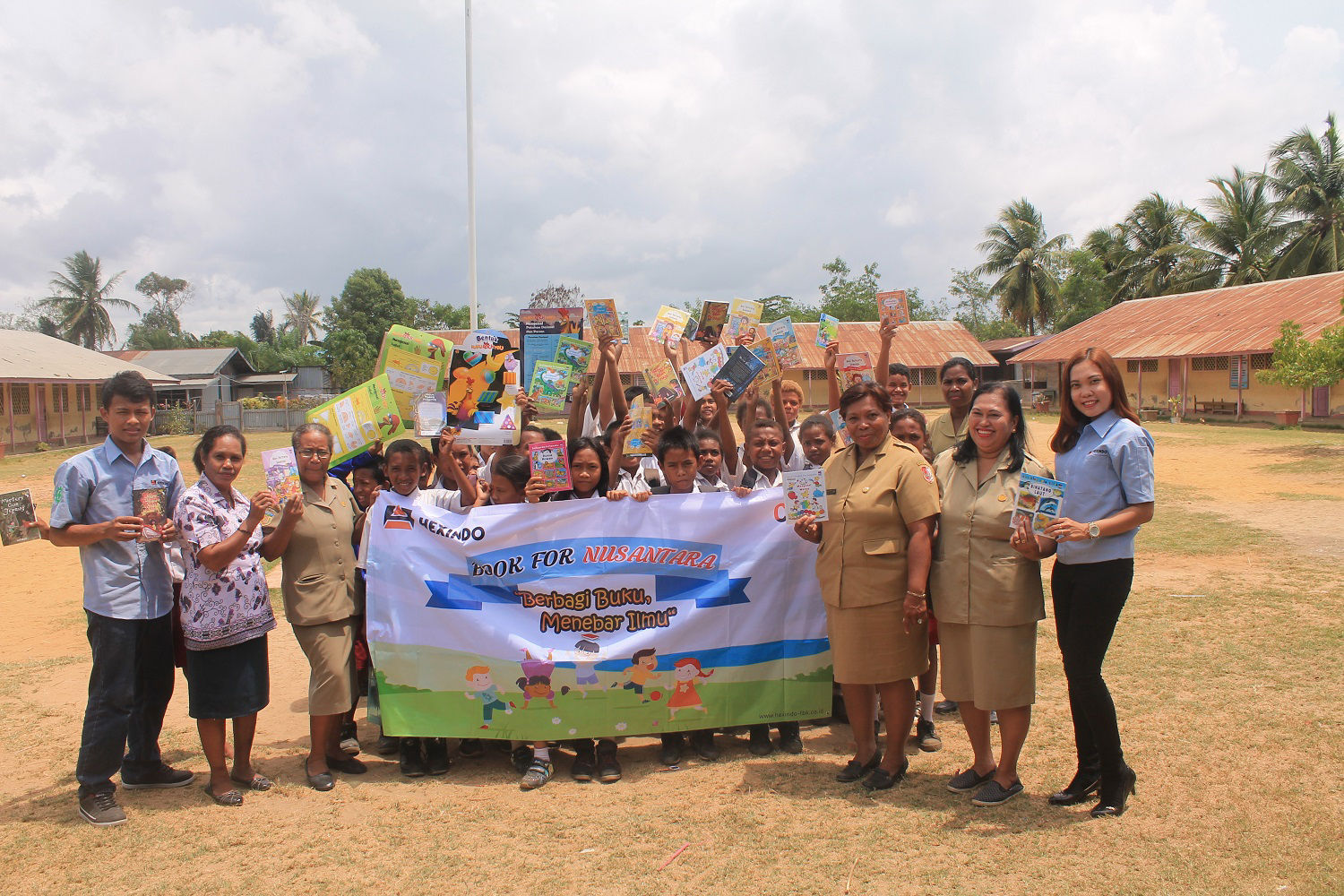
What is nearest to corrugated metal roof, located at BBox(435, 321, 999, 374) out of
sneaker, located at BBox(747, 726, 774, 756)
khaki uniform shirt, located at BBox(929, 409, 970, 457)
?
khaki uniform shirt, located at BBox(929, 409, 970, 457)

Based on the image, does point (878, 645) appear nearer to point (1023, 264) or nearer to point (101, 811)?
point (101, 811)

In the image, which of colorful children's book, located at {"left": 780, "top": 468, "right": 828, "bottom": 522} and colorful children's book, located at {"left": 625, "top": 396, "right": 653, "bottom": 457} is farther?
colorful children's book, located at {"left": 625, "top": 396, "right": 653, "bottom": 457}

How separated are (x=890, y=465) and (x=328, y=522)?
107 inches

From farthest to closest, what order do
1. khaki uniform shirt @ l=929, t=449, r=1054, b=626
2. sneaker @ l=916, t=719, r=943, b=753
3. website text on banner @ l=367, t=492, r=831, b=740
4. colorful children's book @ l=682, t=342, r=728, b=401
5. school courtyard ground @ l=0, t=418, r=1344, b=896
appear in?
colorful children's book @ l=682, t=342, r=728, b=401 → sneaker @ l=916, t=719, r=943, b=753 → website text on banner @ l=367, t=492, r=831, b=740 → khaki uniform shirt @ l=929, t=449, r=1054, b=626 → school courtyard ground @ l=0, t=418, r=1344, b=896

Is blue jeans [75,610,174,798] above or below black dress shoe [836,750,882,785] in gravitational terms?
above

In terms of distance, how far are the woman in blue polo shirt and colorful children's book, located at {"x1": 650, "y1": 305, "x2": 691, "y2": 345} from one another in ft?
8.92

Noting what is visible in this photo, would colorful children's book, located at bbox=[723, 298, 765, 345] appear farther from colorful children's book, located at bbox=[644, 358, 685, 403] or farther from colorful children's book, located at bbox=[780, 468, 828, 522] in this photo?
colorful children's book, located at bbox=[780, 468, 828, 522]

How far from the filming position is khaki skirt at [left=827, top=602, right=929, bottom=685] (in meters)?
3.87

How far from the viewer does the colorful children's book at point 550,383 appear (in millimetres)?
5285

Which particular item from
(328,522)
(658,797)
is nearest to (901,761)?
(658,797)

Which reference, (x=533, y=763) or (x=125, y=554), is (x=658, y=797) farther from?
(x=125, y=554)

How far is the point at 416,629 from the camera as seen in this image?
434cm

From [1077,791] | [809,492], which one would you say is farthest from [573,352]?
[1077,791]

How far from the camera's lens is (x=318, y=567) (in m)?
4.17
